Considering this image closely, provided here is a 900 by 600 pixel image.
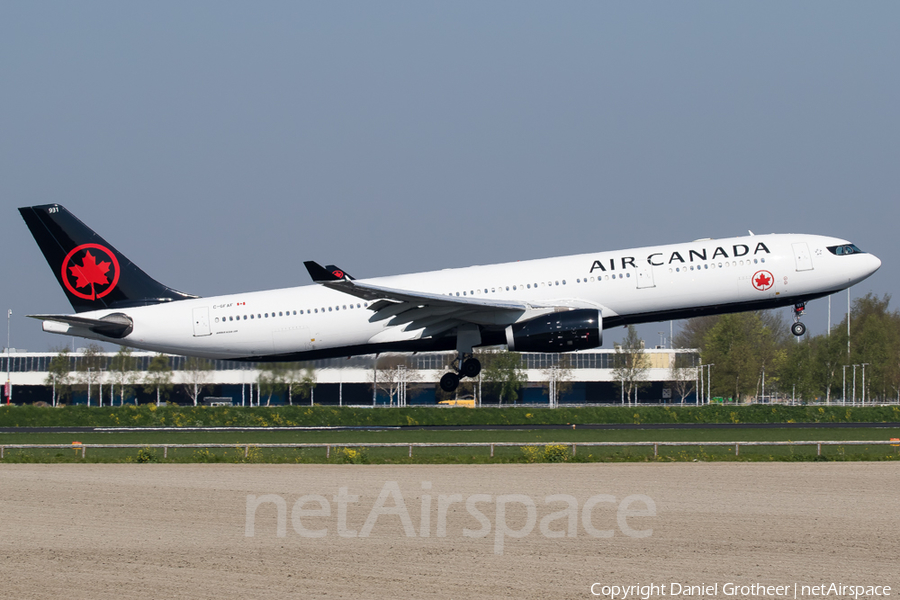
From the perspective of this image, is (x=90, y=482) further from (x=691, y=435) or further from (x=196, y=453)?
(x=691, y=435)

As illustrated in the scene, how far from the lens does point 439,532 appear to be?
19.0m

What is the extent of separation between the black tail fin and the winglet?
419 inches

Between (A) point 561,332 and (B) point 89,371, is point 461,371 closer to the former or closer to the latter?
(A) point 561,332

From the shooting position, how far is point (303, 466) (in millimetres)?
30703

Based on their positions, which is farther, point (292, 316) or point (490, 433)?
point (490, 433)

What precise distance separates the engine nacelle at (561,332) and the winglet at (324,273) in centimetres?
736

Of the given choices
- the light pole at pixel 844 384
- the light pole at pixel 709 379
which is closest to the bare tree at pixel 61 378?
the light pole at pixel 709 379

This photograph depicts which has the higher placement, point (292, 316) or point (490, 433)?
point (292, 316)

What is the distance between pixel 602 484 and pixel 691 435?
59.5ft

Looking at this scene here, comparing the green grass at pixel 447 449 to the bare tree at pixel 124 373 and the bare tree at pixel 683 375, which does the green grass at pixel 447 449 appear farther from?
the bare tree at pixel 683 375

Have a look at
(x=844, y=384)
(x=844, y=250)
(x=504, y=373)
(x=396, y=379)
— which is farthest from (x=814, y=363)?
(x=844, y=250)

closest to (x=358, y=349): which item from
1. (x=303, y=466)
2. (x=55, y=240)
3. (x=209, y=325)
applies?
(x=209, y=325)

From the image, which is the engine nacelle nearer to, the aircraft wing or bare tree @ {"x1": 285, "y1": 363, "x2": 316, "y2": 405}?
the aircraft wing

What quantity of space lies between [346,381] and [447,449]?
37.1 m
